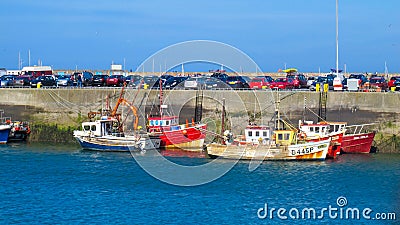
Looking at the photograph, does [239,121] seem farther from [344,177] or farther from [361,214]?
[361,214]

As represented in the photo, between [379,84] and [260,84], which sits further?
[260,84]

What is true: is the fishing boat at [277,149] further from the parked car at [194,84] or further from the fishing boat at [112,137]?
the parked car at [194,84]

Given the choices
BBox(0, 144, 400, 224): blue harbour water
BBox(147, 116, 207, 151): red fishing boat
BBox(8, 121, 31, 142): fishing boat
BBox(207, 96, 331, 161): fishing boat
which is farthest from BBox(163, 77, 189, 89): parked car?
BBox(207, 96, 331, 161): fishing boat

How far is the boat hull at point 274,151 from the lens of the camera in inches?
1608

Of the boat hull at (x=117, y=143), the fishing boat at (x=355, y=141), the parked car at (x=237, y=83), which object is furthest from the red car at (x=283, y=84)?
the boat hull at (x=117, y=143)

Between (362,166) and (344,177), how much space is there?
300cm

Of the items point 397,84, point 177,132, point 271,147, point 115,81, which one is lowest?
point 271,147

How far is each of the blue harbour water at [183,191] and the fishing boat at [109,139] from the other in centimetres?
196

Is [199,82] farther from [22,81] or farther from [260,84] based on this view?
[22,81]

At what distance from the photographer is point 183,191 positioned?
34250mm

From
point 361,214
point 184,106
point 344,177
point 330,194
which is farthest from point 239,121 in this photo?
point 361,214

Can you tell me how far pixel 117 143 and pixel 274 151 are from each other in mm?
9017

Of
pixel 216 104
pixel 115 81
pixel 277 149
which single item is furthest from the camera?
pixel 115 81

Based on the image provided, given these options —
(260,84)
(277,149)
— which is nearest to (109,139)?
(277,149)
